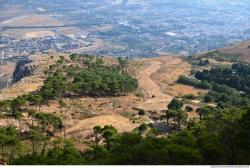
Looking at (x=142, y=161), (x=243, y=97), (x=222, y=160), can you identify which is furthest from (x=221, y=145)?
(x=243, y=97)

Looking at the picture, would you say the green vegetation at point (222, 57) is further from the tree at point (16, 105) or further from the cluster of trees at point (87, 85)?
the tree at point (16, 105)

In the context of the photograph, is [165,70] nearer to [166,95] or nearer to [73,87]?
[166,95]

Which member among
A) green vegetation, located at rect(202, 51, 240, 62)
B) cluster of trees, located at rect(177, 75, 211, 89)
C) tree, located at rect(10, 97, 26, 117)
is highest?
tree, located at rect(10, 97, 26, 117)

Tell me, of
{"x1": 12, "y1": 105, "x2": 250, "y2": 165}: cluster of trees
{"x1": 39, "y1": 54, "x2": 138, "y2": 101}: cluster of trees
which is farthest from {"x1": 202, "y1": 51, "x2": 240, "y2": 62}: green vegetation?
{"x1": 12, "y1": 105, "x2": 250, "y2": 165}: cluster of trees

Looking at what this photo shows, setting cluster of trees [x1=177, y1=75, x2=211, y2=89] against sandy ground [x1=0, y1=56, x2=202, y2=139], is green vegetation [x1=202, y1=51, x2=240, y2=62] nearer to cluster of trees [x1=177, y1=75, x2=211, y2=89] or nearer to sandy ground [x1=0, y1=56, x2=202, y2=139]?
sandy ground [x1=0, y1=56, x2=202, y2=139]

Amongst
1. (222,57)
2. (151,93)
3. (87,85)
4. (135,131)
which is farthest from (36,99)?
(222,57)

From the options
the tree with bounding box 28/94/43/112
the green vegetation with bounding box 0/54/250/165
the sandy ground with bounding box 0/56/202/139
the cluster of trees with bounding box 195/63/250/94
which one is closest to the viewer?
the green vegetation with bounding box 0/54/250/165

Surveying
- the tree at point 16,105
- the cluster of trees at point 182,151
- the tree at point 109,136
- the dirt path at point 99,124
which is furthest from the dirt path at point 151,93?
the cluster of trees at point 182,151
